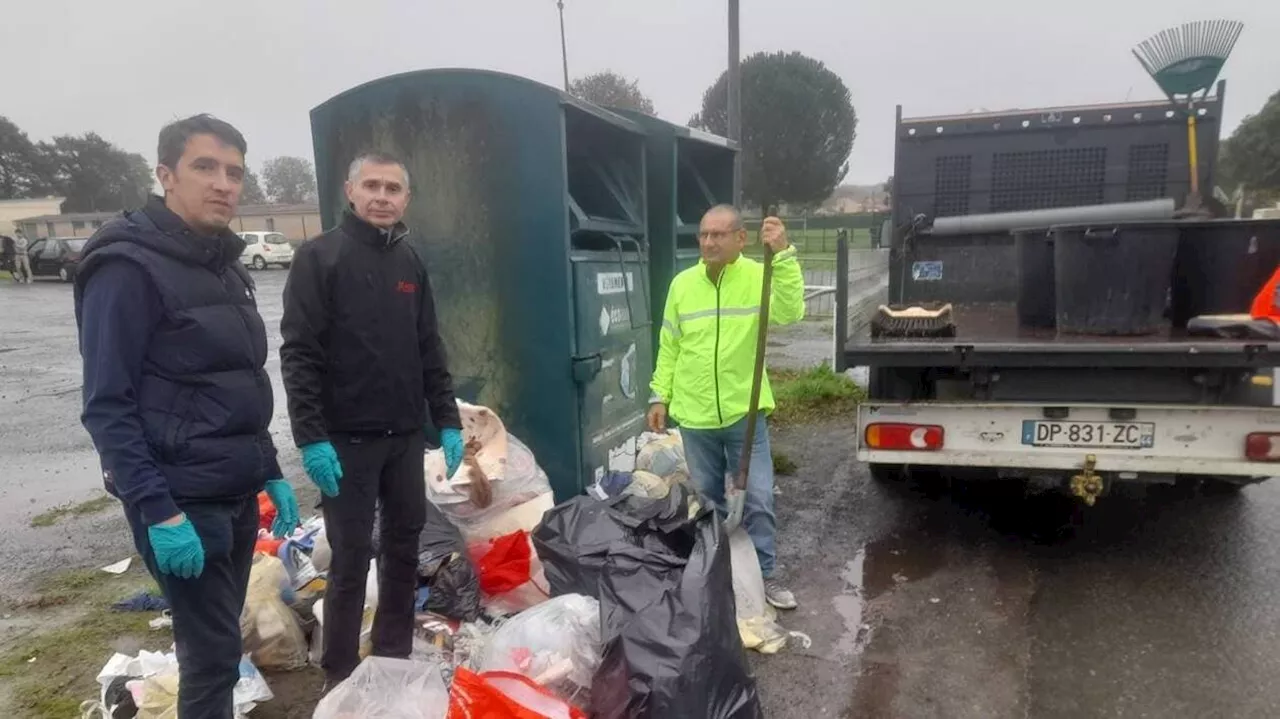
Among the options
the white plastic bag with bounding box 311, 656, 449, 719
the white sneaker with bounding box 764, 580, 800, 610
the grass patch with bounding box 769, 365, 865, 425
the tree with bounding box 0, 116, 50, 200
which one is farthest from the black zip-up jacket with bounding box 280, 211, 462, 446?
the tree with bounding box 0, 116, 50, 200

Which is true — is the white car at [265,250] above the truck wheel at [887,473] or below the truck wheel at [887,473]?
above

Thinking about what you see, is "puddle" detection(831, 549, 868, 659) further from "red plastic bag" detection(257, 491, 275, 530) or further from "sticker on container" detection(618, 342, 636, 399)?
"red plastic bag" detection(257, 491, 275, 530)

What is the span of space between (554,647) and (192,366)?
1.34 metres

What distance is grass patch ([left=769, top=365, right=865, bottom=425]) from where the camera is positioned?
23.1 feet

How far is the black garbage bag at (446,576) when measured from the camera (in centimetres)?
319

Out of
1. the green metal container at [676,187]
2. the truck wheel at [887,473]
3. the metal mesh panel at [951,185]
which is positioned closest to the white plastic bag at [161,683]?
the green metal container at [676,187]

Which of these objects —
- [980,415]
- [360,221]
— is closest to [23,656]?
[360,221]

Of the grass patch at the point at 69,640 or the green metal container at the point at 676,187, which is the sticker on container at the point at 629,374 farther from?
the grass patch at the point at 69,640

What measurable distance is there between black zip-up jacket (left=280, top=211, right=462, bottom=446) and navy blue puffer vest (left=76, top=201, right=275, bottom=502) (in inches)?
16.1

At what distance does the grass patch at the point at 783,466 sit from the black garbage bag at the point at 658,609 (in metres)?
2.48

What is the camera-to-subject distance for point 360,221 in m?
2.72

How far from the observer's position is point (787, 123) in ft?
128

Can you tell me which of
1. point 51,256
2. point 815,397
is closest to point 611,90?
point 51,256

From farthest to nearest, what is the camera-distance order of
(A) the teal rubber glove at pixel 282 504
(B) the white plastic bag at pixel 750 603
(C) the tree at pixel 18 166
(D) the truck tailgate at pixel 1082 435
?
(C) the tree at pixel 18 166, (D) the truck tailgate at pixel 1082 435, (B) the white plastic bag at pixel 750 603, (A) the teal rubber glove at pixel 282 504
